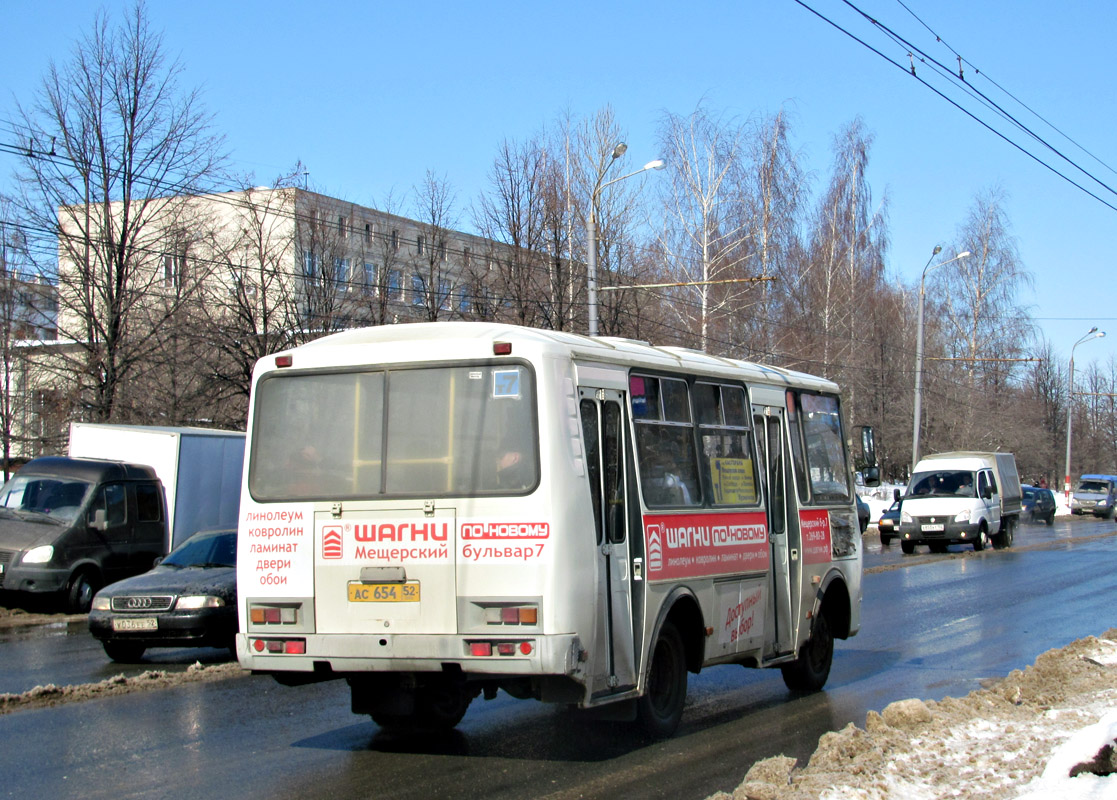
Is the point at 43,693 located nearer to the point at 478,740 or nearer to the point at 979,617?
the point at 478,740

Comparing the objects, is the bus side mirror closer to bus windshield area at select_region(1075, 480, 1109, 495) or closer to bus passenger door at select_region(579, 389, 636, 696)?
bus passenger door at select_region(579, 389, 636, 696)

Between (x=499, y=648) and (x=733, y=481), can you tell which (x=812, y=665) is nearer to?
(x=733, y=481)

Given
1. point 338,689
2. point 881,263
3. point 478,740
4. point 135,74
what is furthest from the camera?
point 881,263

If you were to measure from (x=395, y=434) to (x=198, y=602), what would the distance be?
5.74 m

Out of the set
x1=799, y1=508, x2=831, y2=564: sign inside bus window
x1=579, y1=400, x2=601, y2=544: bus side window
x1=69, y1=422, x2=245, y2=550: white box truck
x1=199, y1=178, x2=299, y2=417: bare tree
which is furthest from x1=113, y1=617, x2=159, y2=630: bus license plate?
x1=199, y1=178, x2=299, y2=417: bare tree

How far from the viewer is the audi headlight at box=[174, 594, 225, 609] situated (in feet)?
39.7

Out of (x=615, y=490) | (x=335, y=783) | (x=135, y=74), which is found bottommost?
(x=335, y=783)

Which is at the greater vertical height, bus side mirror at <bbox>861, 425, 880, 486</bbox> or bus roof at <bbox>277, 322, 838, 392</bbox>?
bus roof at <bbox>277, 322, 838, 392</bbox>

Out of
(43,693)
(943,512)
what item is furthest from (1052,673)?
(943,512)

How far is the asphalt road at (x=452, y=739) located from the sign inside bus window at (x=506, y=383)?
220 centimetres

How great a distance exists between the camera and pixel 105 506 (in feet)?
60.0

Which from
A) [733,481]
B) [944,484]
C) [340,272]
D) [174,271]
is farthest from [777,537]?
[340,272]

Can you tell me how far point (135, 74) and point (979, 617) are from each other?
22729mm

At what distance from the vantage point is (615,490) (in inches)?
294
